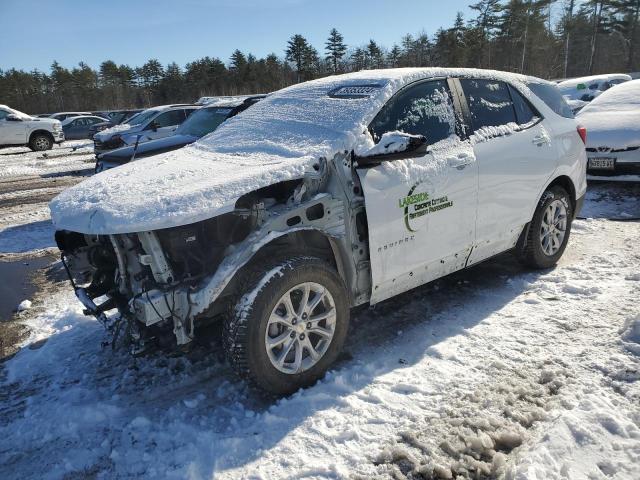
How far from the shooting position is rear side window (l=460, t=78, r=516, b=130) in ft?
13.0

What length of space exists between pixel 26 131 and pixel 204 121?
14.0 m

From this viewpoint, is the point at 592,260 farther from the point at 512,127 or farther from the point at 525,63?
the point at 525,63

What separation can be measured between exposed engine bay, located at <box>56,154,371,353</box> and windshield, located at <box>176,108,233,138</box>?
5.89m

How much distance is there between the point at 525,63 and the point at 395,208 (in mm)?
58284

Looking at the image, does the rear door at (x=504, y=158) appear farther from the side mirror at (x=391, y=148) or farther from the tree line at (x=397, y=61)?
the tree line at (x=397, y=61)

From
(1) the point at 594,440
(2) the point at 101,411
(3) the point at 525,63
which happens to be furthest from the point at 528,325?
(3) the point at 525,63

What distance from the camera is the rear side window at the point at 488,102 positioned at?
13.0 ft

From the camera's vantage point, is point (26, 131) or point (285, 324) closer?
point (285, 324)

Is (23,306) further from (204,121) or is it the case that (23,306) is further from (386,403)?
(204,121)

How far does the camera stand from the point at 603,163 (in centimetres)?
709

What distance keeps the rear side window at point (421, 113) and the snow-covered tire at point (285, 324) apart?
1139mm

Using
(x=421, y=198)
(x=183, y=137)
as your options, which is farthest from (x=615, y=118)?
(x=183, y=137)

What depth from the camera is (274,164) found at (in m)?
3.03

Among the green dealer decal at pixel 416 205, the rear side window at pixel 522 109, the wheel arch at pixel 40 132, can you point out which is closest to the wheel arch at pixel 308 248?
the green dealer decal at pixel 416 205
